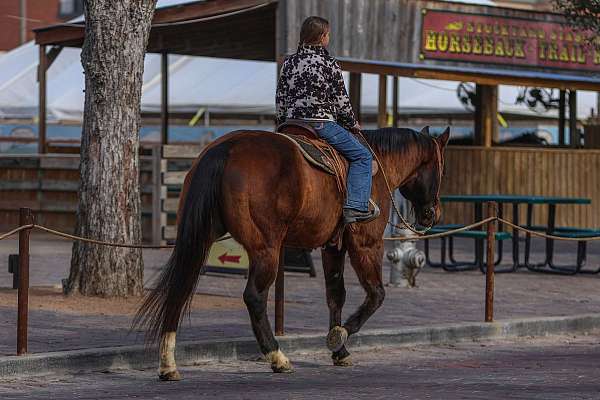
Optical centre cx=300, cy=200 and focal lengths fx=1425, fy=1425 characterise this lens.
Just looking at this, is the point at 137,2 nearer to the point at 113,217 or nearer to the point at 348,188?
the point at 113,217

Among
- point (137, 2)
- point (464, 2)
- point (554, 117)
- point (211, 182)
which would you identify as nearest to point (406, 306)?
point (137, 2)

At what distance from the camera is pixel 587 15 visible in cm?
2162

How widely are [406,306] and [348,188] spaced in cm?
402

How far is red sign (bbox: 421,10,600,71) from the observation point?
75.3ft

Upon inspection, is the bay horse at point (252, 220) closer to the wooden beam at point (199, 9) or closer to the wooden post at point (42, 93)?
the wooden beam at point (199, 9)

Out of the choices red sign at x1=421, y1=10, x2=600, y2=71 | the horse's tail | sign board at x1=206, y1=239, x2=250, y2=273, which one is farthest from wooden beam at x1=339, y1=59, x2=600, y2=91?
the horse's tail

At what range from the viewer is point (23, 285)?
9672 millimetres

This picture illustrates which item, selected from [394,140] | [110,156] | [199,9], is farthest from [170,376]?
[199,9]

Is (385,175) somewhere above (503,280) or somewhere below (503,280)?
above

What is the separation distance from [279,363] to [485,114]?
57.7 ft

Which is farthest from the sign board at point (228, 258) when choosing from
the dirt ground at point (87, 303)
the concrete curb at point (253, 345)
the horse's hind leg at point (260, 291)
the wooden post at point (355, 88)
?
the wooden post at point (355, 88)

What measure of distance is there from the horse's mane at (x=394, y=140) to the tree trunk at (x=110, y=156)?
127 inches

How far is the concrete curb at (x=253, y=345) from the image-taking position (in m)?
9.48

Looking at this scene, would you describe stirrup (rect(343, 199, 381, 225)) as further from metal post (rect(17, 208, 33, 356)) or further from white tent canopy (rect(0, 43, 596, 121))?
white tent canopy (rect(0, 43, 596, 121))
